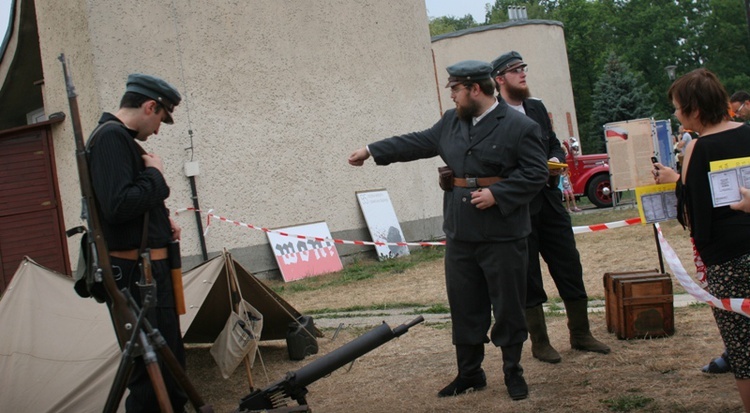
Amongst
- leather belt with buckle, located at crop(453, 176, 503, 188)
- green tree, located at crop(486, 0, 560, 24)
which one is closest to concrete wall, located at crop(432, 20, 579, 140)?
leather belt with buckle, located at crop(453, 176, 503, 188)

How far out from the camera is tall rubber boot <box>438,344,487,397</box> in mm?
4746

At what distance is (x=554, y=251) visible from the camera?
540 centimetres

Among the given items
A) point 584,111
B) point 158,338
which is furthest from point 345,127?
point 584,111

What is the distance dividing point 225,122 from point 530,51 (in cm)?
2127

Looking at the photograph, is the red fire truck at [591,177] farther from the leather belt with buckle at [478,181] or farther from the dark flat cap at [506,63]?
the leather belt with buckle at [478,181]

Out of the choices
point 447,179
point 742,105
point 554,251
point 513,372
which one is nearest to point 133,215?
point 447,179

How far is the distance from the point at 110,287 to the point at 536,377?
2.71 metres

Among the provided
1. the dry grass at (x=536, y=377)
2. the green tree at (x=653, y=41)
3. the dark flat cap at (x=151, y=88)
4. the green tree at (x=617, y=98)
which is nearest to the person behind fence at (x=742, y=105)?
the dry grass at (x=536, y=377)

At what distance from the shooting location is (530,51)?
101 feet

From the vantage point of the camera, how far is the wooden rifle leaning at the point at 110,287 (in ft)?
10.7

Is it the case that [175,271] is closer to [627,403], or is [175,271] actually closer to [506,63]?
[627,403]

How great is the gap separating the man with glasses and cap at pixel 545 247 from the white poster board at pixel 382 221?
8.15 meters

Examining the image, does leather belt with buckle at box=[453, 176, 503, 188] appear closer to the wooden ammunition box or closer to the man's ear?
the wooden ammunition box

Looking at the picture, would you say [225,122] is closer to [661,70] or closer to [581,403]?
[581,403]
